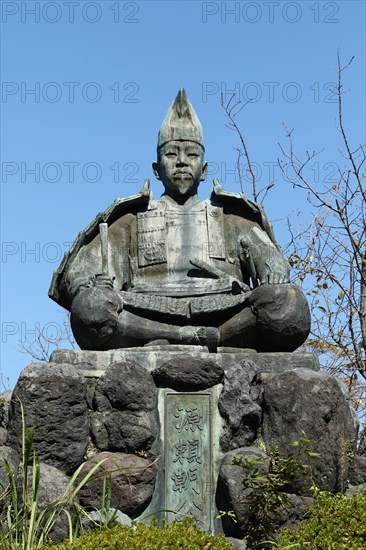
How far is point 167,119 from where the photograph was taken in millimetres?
8281

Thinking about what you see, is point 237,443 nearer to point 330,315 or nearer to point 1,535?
point 1,535

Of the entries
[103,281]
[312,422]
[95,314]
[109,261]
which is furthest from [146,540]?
[109,261]

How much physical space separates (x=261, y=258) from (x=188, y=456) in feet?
5.15

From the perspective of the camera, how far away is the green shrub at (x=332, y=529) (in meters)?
6.04

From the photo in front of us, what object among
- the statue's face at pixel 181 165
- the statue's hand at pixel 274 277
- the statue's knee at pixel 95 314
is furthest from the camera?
the statue's face at pixel 181 165

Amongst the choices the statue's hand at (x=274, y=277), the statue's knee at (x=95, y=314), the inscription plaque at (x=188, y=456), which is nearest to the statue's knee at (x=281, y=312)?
the statue's hand at (x=274, y=277)

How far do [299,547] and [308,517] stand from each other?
91 cm

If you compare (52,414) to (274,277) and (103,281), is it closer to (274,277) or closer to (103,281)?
(103,281)

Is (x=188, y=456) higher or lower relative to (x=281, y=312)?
lower

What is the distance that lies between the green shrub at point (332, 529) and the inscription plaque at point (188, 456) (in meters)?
0.86

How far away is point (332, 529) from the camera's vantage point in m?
6.13

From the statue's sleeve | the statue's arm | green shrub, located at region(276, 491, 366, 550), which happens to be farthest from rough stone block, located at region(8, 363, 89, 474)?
the statue's arm

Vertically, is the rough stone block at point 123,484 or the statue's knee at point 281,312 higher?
the statue's knee at point 281,312

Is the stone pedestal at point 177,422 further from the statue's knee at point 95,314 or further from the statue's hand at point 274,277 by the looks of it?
the statue's hand at point 274,277
